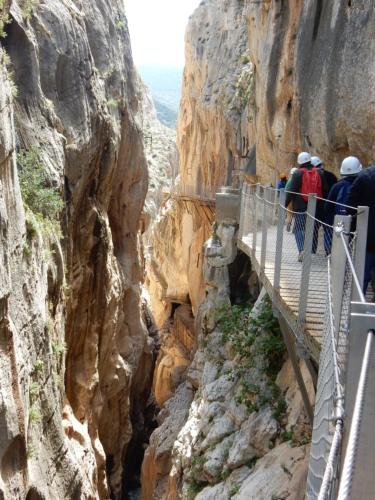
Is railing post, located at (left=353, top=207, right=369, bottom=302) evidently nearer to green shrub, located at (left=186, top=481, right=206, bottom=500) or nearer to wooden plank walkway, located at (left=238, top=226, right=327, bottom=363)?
wooden plank walkway, located at (left=238, top=226, right=327, bottom=363)

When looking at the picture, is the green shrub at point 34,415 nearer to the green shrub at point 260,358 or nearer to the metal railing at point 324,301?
the green shrub at point 260,358

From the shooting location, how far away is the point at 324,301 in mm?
5512

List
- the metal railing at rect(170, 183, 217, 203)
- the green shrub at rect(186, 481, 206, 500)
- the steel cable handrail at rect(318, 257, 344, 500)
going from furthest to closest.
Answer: the metal railing at rect(170, 183, 217, 203) < the green shrub at rect(186, 481, 206, 500) < the steel cable handrail at rect(318, 257, 344, 500)

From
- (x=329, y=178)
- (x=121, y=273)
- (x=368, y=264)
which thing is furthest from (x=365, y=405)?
(x=121, y=273)

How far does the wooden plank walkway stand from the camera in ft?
16.6

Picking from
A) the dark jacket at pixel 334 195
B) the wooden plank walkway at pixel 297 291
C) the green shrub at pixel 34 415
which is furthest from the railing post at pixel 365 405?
the green shrub at pixel 34 415

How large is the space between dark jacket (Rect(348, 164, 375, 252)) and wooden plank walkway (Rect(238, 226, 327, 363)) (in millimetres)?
955

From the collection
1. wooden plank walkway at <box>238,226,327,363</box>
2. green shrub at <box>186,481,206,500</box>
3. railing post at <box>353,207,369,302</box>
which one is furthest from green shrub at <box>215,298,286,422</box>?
railing post at <box>353,207,369,302</box>

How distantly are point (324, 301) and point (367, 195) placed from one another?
1.30 metres

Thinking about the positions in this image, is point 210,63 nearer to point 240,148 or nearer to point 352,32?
point 240,148

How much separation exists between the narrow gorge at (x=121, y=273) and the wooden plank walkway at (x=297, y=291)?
709 mm

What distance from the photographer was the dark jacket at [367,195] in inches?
186

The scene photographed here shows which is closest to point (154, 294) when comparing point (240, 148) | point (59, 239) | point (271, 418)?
point (240, 148)

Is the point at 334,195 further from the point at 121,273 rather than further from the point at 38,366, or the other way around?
the point at 121,273
